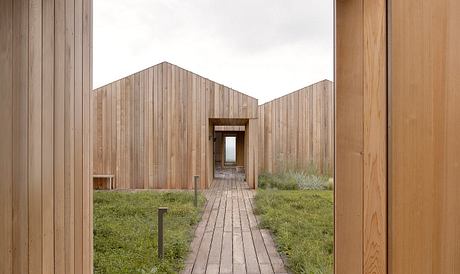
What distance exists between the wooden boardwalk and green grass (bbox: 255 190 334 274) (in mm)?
178

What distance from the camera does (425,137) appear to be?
3.25 feet

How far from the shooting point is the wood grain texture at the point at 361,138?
4.18 feet

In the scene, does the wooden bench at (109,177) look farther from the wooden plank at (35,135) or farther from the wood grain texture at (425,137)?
the wood grain texture at (425,137)

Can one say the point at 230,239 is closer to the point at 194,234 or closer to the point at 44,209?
the point at 194,234

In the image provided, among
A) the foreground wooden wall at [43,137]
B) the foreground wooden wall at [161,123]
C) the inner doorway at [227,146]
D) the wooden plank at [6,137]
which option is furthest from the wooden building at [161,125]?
the wooden plank at [6,137]

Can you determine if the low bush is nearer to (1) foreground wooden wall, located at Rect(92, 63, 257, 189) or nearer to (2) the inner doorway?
(1) foreground wooden wall, located at Rect(92, 63, 257, 189)

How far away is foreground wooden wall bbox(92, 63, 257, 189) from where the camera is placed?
1050 centimetres

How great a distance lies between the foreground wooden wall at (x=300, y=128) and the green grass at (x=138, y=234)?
5.04 meters

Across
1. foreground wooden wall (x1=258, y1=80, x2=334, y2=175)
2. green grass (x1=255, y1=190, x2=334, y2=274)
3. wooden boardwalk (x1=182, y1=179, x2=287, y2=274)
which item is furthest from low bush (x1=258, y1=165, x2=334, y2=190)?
wooden boardwalk (x1=182, y1=179, x2=287, y2=274)

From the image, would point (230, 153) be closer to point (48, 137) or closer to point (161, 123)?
point (161, 123)

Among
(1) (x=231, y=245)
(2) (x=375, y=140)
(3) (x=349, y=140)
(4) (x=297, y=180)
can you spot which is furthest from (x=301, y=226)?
(4) (x=297, y=180)

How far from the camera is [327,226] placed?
550 centimetres

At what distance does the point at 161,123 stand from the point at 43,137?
9064 millimetres

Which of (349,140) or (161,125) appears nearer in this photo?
(349,140)
